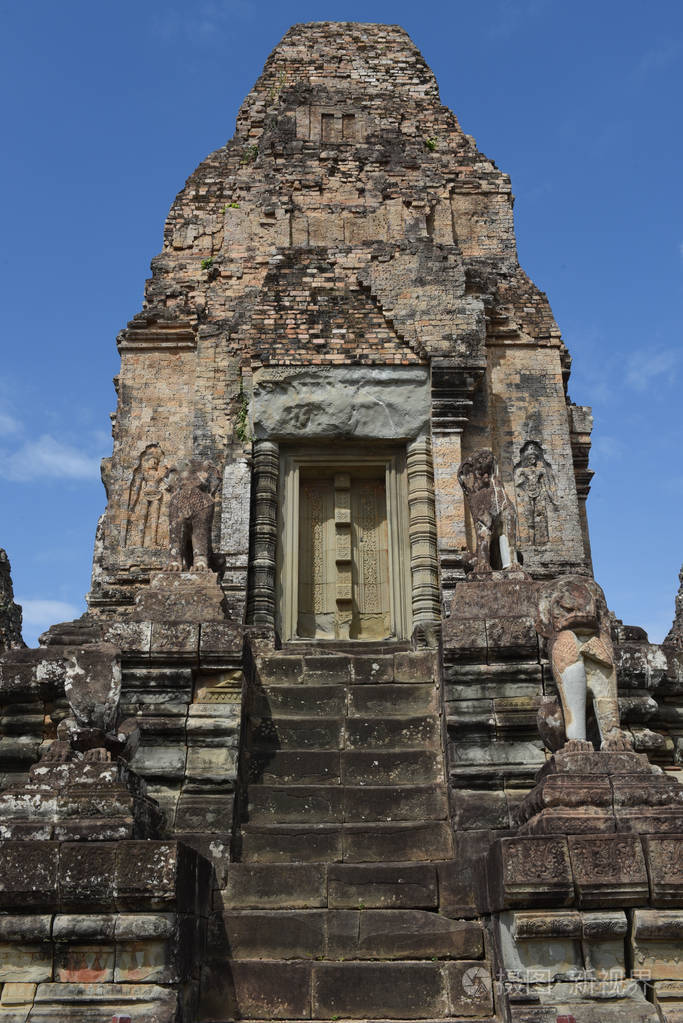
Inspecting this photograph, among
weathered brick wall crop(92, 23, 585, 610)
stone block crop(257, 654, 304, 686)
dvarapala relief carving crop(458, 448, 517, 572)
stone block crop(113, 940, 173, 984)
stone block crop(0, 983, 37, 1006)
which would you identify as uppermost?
weathered brick wall crop(92, 23, 585, 610)

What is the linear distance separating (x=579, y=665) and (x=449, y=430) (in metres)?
6.56

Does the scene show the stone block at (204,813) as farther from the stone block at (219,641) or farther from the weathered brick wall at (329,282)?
the weathered brick wall at (329,282)

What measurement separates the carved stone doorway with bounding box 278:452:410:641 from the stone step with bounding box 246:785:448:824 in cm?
421

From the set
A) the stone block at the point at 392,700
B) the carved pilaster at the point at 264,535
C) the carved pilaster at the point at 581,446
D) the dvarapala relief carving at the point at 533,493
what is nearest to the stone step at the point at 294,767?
the stone block at the point at 392,700

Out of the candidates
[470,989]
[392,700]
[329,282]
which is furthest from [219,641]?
[329,282]

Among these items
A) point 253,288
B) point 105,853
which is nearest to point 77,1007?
point 105,853

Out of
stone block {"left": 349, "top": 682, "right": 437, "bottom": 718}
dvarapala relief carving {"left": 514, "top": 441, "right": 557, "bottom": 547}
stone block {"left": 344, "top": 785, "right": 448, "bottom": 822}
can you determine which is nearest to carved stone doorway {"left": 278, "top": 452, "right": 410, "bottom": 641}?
dvarapala relief carving {"left": 514, "top": 441, "right": 557, "bottom": 547}

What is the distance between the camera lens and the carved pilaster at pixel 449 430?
39.5 ft

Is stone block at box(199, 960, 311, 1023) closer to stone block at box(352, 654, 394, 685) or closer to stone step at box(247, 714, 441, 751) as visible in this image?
stone step at box(247, 714, 441, 751)

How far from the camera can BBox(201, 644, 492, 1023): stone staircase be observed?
20.1 ft

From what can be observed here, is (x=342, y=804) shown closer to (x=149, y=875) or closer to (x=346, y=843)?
(x=346, y=843)

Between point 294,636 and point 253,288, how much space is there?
518cm

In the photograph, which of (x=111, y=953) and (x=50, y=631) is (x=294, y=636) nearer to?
(x=50, y=631)

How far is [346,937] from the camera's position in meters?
6.45
